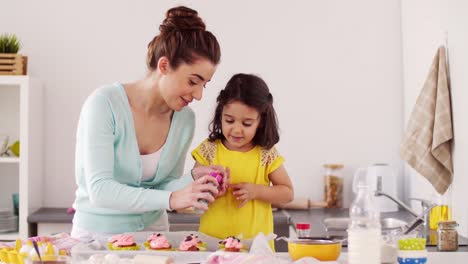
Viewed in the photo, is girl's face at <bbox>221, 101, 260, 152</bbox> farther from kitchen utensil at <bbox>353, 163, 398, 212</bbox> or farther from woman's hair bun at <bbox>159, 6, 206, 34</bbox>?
kitchen utensil at <bbox>353, 163, 398, 212</bbox>

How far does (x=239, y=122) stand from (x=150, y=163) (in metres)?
0.37

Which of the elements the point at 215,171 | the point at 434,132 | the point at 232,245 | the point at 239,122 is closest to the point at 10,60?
the point at 239,122

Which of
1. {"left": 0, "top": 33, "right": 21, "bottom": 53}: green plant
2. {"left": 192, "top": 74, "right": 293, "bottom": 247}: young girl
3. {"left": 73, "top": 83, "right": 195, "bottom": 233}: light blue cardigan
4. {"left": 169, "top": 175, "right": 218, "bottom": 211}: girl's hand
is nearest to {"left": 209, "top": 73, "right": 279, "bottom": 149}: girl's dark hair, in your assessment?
{"left": 192, "top": 74, "right": 293, "bottom": 247}: young girl

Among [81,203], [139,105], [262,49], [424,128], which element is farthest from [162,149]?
[262,49]

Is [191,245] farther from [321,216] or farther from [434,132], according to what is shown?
[321,216]

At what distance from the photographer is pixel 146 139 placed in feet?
7.78

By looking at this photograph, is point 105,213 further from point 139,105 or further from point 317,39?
point 317,39

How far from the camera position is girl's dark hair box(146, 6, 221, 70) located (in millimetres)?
2283

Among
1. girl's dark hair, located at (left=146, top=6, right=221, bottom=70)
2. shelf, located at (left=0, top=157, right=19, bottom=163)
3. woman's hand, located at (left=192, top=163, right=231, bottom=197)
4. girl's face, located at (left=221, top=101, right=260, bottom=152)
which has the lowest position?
woman's hand, located at (left=192, top=163, right=231, bottom=197)

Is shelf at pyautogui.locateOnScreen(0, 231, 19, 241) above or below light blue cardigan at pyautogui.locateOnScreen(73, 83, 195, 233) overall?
below

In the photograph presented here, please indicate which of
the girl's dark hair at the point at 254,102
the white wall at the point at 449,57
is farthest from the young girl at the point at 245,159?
the white wall at the point at 449,57

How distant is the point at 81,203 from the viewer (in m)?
2.34

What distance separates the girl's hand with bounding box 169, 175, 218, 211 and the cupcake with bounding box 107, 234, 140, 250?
6.2 inches

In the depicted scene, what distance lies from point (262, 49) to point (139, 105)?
6.82 ft
